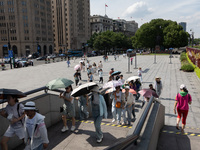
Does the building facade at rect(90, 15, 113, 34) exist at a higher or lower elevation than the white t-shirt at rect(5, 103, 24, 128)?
higher

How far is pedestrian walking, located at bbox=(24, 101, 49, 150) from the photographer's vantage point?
138 inches

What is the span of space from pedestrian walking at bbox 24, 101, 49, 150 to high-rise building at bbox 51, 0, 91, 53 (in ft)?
355

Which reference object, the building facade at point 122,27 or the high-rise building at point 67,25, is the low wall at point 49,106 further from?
the building facade at point 122,27

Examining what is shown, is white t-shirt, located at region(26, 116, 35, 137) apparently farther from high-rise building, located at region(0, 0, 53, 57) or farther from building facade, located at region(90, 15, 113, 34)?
building facade, located at region(90, 15, 113, 34)

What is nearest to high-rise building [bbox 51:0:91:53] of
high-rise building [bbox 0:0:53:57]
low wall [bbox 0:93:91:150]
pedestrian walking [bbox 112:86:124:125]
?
high-rise building [bbox 0:0:53:57]

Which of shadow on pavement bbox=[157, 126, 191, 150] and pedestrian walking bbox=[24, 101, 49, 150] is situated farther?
shadow on pavement bbox=[157, 126, 191, 150]

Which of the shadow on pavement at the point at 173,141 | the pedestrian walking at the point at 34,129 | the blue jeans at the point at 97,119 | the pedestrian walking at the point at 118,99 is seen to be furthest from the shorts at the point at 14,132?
the shadow on pavement at the point at 173,141

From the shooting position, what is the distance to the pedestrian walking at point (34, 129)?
11.5 feet

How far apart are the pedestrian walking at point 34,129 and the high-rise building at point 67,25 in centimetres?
10816

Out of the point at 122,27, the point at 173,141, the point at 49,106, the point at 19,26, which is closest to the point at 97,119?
the point at 49,106

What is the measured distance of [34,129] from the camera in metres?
3.53

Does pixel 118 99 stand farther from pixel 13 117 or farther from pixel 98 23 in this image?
pixel 98 23

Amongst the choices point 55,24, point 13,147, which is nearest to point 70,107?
point 13,147

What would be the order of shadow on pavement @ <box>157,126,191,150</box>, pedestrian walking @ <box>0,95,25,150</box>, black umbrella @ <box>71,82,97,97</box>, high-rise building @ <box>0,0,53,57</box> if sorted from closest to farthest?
pedestrian walking @ <box>0,95,25,150</box> < black umbrella @ <box>71,82,97,97</box> < shadow on pavement @ <box>157,126,191,150</box> < high-rise building @ <box>0,0,53,57</box>
